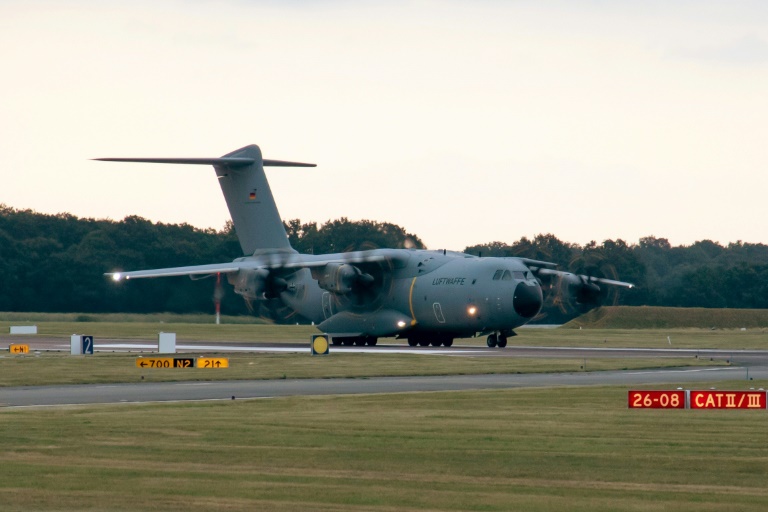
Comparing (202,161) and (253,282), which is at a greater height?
(202,161)

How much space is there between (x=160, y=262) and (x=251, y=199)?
160 ft

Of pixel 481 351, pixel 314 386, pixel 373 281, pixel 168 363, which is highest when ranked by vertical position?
pixel 373 281

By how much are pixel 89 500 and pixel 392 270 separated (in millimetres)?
45945

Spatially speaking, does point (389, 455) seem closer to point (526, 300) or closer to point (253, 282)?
point (526, 300)

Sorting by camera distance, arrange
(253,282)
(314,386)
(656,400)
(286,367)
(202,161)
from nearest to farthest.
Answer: (656,400), (314,386), (286,367), (253,282), (202,161)

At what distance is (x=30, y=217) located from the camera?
402 feet

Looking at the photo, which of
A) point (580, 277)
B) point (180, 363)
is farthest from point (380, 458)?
point (580, 277)

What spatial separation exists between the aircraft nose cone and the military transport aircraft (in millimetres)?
44

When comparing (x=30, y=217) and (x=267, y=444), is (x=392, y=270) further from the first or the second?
(x=30, y=217)

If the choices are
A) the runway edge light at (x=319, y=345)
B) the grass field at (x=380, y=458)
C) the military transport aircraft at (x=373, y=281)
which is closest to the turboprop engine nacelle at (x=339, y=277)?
the military transport aircraft at (x=373, y=281)

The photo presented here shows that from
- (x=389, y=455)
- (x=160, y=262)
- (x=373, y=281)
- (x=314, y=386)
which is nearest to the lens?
(x=389, y=455)

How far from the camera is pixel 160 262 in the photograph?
108 meters

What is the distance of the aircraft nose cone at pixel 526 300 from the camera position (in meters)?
53.1

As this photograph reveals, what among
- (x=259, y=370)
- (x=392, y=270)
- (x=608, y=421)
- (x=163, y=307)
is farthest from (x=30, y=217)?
(x=608, y=421)
